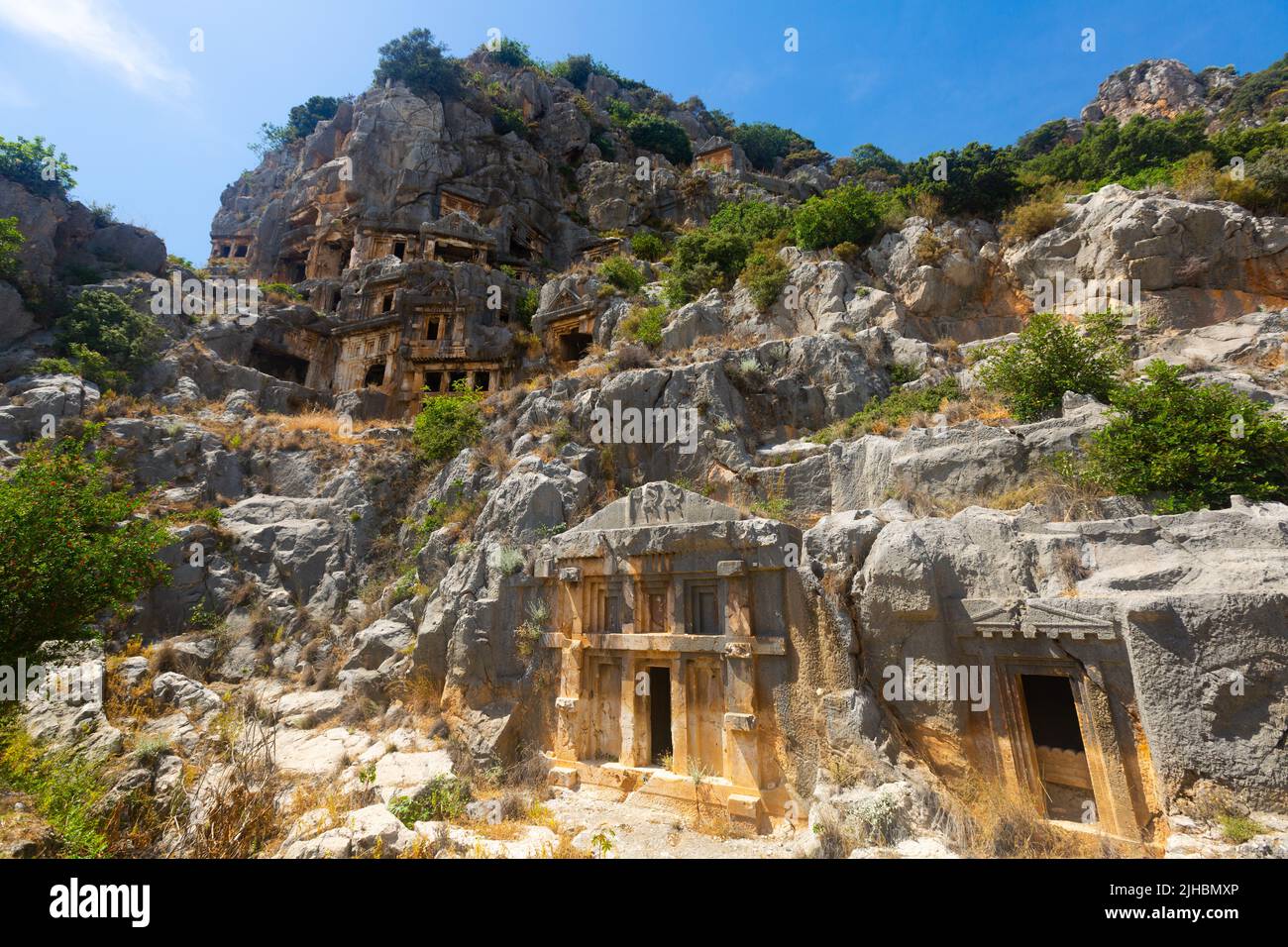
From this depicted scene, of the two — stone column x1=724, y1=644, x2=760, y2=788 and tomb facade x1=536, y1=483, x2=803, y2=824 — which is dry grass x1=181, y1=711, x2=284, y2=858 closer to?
tomb facade x1=536, y1=483, x2=803, y2=824

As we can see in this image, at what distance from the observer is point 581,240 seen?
4247cm

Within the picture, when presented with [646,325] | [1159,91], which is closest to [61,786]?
[646,325]

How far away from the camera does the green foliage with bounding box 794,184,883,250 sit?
73.9 feet

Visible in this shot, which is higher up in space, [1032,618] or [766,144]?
[766,144]

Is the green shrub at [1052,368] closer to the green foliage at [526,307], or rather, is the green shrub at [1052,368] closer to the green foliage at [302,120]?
the green foliage at [526,307]

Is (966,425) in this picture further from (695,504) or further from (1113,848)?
(1113,848)

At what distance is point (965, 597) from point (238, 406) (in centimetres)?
2673

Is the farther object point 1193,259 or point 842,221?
point 842,221

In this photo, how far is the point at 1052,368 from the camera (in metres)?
12.9

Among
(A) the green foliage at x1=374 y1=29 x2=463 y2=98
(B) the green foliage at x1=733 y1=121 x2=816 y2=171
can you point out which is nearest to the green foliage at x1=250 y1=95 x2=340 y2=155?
(A) the green foliage at x1=374 y1=29 x2=463 y2=98

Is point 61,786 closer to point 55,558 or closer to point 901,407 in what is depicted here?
point 55,558

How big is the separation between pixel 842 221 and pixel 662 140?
37021mm

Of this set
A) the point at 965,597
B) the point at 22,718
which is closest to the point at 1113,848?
the point at 965,597

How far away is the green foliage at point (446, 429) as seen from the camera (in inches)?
765
